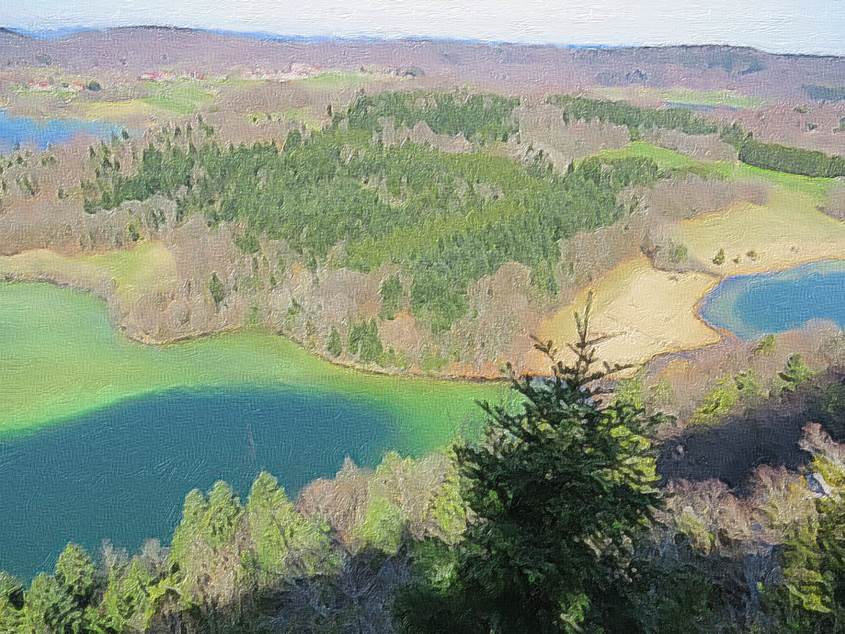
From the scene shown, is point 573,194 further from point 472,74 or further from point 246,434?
point 246,434

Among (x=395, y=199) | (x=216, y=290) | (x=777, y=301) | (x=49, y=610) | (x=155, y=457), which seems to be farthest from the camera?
(x=395, y=199)

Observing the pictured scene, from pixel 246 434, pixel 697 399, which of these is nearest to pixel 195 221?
pixel 246 434

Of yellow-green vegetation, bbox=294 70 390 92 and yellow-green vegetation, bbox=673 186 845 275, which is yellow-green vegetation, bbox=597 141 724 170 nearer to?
yellow-green vegetation, bbox=673 186 845 275

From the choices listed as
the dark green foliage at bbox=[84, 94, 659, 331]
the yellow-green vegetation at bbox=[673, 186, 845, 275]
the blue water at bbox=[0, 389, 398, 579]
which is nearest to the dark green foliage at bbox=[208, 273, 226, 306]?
the dark green foliage at bbox=[84, 94, 659, 331]

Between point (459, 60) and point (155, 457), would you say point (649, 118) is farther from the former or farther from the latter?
point (155, 457)

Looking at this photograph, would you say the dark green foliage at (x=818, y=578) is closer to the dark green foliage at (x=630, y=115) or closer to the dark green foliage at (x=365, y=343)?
the dark green foliage at (x=365, y=343)

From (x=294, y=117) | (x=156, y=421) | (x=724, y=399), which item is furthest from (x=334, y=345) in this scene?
(x=294, y=117)

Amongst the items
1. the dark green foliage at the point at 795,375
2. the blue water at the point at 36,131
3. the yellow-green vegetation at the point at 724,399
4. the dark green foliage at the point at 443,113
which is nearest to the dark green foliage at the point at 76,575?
the yellow-green vegetation at the point at 724,399
